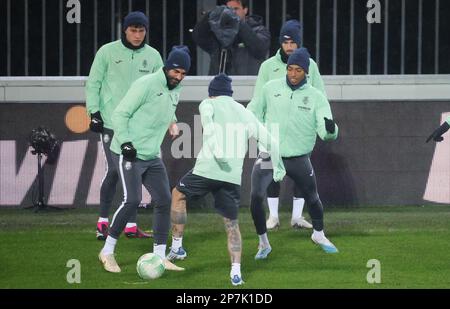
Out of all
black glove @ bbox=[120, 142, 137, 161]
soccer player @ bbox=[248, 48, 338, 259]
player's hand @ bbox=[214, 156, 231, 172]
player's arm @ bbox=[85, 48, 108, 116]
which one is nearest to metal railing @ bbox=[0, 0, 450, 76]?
player's arm @ bbox=[85, 48, 108, 116]

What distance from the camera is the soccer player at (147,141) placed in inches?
457

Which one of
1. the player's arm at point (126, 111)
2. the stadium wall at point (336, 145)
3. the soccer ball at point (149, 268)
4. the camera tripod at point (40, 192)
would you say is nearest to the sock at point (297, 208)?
the stadium wall at point (336, 145)

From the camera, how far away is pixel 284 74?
46.2 ft

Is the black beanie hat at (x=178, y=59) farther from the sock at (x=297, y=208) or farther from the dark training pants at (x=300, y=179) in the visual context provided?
the sock at (x=297, y=208)

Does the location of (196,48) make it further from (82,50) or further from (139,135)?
(139,135)

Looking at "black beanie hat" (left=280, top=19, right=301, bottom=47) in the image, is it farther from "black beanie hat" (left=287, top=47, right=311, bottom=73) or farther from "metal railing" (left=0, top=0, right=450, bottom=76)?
"metal railing" (left=0, top=0, right=450, bottom=76)

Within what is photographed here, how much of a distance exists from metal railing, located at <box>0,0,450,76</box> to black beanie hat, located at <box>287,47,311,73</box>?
10.2ft

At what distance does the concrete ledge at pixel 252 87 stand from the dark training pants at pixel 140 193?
3.73 m

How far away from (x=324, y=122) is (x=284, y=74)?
4.92 ft

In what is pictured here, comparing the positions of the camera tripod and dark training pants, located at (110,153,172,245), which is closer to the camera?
dark training pants, located at (110,153,172,245)

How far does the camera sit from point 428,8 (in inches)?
623

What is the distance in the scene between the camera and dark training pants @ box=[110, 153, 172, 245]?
38.4 feet

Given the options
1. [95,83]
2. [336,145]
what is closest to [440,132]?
[336,145]

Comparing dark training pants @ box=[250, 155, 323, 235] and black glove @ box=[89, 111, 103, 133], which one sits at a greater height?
black glove @ box=[89, 111, 103, 133]
